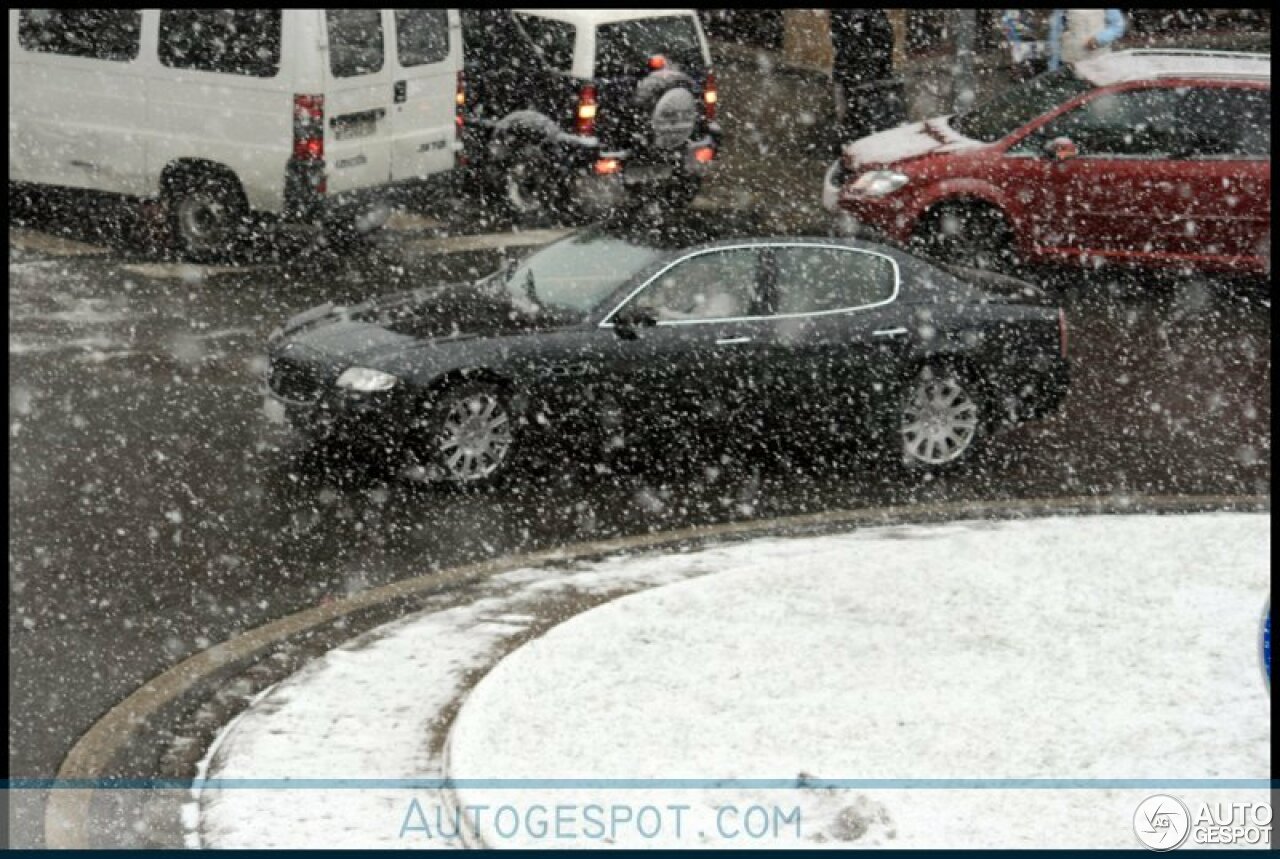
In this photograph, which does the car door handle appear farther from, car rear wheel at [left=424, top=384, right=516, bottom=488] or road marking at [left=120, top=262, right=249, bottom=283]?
road marking at [left=120, top=262, right=249, bottom=283]

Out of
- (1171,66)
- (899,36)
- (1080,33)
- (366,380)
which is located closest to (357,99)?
(1171,66)

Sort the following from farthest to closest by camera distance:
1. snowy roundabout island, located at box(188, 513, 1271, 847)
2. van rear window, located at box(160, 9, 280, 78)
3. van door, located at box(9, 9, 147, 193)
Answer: van door, located at box(9, 9, 147, 193)
van rear window, located at box(160, 9, 280, 78)
snowy roundabout island, located at box(188, 513, 1271, 847)

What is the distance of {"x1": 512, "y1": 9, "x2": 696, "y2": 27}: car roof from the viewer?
18.6 metres

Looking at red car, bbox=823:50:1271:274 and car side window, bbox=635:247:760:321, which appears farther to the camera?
red car, bbox=823:50:1271:274

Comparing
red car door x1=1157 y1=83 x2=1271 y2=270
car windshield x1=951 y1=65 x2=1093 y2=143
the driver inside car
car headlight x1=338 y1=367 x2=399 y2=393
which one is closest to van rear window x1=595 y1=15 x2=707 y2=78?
car windshield x1=951 y1=65 x2=1093 y2=143

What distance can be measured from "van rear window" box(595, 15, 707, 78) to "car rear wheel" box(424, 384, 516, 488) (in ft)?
26.8

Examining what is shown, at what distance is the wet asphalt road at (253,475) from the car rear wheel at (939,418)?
0.54 feet

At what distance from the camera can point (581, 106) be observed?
18.4 meters

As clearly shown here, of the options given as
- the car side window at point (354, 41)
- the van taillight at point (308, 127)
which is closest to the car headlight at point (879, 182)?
the car side window at point (354, 41)

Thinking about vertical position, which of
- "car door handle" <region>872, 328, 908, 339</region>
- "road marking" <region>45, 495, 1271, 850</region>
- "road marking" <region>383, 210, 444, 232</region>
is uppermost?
"car door handle" <region>872, 328, 908, 339</region>

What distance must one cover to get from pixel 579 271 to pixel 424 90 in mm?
6150

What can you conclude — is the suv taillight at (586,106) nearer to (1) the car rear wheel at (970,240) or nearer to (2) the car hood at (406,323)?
(1) the car rear wheel at (970,240)

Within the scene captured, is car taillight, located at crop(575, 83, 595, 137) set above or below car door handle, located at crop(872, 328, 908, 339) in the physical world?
below

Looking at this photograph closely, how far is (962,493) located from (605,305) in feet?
6.59
